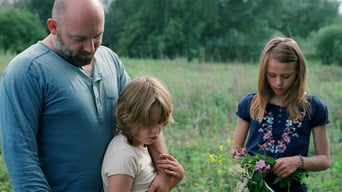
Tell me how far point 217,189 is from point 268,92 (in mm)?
2267

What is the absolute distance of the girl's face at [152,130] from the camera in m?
2.27

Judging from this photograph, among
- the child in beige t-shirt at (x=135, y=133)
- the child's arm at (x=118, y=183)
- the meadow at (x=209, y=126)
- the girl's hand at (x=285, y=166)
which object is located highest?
the child in beige t-shirt at (x=135, y=133)

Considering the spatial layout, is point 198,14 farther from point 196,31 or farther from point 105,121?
point 105,121

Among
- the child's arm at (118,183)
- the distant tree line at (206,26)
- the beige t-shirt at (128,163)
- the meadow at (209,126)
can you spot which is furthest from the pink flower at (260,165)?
the distant tree line at (206,26)

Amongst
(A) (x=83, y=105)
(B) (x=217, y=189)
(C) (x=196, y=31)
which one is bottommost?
(C) (x=196, y=31)

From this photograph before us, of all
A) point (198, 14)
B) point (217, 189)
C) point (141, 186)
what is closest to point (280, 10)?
point (198, 14)

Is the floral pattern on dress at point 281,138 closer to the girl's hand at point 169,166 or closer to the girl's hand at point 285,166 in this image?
the girl's hand at point 285,166

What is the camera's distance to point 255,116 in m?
2.91

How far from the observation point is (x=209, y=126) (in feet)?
25.3

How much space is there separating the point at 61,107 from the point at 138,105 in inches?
12.7

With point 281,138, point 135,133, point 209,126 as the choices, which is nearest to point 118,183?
point 135,133

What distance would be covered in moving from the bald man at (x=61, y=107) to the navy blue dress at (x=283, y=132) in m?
0.90

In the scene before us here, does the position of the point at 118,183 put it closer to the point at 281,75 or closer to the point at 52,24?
the point at 52,24

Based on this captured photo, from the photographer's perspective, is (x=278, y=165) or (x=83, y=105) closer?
(x=83, y=105)
